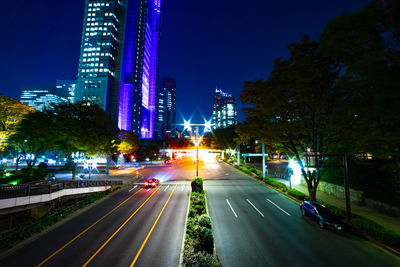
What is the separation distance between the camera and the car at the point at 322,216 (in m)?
12.8

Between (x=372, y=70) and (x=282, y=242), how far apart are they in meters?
10.5

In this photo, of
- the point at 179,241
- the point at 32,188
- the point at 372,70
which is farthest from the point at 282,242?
the point at 32,188

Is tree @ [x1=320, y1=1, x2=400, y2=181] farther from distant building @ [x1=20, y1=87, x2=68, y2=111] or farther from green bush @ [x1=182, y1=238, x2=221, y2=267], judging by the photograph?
distant building @ [x1=20, y1=87, x2=68, y2=111]

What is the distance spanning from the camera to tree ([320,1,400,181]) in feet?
25.2

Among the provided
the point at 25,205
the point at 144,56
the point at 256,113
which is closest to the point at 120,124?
the point at 144,56

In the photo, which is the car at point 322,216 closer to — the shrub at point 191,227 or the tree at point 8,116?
the shrub at point 191,227

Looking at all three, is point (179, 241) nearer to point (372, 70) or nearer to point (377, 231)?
point (377, 231)

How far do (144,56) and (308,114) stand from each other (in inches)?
6178

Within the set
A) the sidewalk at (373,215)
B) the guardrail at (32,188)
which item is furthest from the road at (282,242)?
the guardrail at (32,188)

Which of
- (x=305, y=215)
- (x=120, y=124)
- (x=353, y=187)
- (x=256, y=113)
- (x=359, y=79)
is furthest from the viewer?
(x=120, y=124)

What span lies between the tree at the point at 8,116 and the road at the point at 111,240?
22.1m

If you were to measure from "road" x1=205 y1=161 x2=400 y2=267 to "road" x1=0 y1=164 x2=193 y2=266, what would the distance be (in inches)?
127

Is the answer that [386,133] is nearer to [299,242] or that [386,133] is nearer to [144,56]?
[299,242]

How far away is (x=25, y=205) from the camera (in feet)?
55.4
